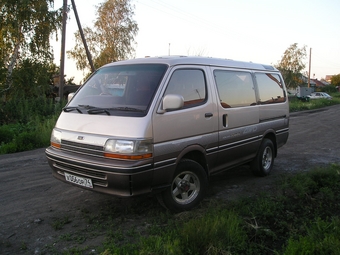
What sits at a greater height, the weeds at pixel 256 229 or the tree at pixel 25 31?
the tree at pixel 25 31

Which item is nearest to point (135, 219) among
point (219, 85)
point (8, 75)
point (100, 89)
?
point (100, 89)

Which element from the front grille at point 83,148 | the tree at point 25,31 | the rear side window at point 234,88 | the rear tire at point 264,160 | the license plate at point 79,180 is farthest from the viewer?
the tree at point 25,31

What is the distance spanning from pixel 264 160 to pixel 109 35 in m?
35.2

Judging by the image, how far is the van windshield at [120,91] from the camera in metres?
4.08

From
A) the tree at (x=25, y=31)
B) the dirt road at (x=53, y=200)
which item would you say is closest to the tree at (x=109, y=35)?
the tree at (x=25, y=31)

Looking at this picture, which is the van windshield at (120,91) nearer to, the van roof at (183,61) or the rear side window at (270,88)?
the van roof at (183,61)

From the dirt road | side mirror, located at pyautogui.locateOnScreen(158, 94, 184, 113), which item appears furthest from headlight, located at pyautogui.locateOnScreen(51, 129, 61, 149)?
side mirror, located at pyautogui.locateOnScreen(158, 94, 184, 113)

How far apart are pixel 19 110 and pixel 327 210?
1300 centimetres

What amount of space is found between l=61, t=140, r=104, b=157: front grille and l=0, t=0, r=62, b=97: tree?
20472 mm

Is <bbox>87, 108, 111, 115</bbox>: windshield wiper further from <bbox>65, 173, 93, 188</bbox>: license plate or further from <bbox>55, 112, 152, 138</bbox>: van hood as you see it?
<bbox>65, 173, 93, 188</bbox>: license plate

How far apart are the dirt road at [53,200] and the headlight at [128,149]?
0.95m

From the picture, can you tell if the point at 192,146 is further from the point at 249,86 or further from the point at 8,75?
the point at 8,75

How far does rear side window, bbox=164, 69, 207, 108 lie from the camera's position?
4.33 metres

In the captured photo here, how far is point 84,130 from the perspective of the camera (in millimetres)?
4082
